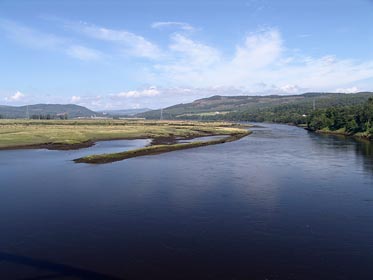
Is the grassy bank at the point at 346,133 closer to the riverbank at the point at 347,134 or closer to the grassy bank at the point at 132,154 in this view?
the riverbank at the point at 347,134

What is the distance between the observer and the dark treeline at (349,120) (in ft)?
268

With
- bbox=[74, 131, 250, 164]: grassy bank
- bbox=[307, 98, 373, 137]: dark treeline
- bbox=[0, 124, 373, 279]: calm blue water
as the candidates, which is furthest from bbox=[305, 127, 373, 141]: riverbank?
bbox=[0, 124, 373, 279]: calm blue water

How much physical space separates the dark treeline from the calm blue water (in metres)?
48.5

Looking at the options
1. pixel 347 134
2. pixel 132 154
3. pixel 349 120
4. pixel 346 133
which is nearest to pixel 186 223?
pixel 132 154

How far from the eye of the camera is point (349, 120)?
91312 millimetres

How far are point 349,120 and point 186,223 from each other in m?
82.1

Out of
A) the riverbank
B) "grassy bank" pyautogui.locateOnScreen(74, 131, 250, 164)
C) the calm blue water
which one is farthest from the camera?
the riverbank

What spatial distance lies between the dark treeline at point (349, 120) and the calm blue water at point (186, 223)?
4854cm

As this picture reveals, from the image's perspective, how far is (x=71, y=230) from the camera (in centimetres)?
2030

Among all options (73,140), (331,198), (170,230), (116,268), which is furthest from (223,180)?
(73,140)

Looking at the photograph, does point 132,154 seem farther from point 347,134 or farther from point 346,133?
point 346,133

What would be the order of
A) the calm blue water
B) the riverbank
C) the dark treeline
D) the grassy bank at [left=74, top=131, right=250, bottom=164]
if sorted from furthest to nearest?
1. the dark treeline
2. the riverbank
3. the grassy bank at [left=74, top=131, right=250, bottom=164]
4. the calm blue water

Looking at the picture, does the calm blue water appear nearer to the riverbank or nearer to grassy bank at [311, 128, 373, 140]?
the riverbank

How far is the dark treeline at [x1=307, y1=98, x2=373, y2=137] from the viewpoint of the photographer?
81812 millimetres
